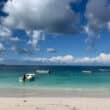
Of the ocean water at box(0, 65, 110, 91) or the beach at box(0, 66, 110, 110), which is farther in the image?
the ocean water at box(0, 65, 110, 91)

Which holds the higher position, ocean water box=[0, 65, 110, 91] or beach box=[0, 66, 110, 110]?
ocean water box=[0, 65, 110, 91]

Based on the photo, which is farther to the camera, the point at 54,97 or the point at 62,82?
the point at 62,82

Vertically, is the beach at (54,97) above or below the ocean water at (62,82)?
below

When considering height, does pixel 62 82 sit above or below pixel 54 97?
above

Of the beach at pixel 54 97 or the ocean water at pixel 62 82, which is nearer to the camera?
the beach at pixel 54 97
